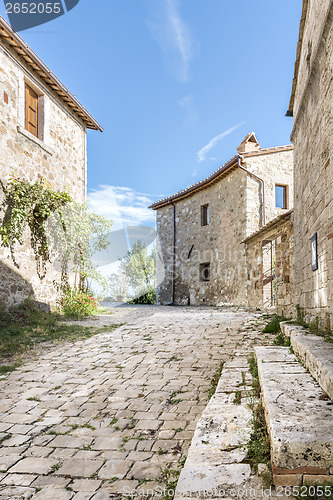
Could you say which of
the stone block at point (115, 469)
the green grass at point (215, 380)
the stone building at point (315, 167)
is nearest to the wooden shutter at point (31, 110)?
the stone building at point (315, 167)

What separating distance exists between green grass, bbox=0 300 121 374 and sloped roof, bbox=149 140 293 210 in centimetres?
Result: 789

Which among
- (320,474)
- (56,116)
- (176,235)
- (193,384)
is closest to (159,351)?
(193,384)

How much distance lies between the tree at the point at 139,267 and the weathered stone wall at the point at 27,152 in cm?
1328

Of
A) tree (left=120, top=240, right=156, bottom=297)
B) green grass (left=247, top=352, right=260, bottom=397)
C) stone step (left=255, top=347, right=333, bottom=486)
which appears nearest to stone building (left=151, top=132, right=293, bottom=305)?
tree (left=120, top=240, right=156, bottom=297)

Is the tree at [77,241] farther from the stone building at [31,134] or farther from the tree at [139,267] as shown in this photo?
the tree at [139,267]

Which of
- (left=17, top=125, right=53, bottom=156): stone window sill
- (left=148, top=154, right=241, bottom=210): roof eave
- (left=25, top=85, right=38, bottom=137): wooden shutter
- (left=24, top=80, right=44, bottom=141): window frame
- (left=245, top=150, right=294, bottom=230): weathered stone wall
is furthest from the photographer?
(left=148, top=154, right=241, bottom=210): roof eave

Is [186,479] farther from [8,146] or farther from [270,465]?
[8,146]

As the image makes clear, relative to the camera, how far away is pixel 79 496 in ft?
6.27

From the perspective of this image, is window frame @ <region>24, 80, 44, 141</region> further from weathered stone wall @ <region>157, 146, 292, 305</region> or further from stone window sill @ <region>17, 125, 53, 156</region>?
weathered stone wall @ <region>157, 146, 292, 305</region>

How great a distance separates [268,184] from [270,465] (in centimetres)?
1189

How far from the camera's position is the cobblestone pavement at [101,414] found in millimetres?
2090

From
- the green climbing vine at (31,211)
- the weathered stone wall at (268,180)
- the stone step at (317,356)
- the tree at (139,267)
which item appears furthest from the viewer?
the tree at (139,267)

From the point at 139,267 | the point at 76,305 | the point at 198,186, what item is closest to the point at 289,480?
the point at 76,305

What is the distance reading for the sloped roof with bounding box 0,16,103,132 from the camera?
6884 mm
